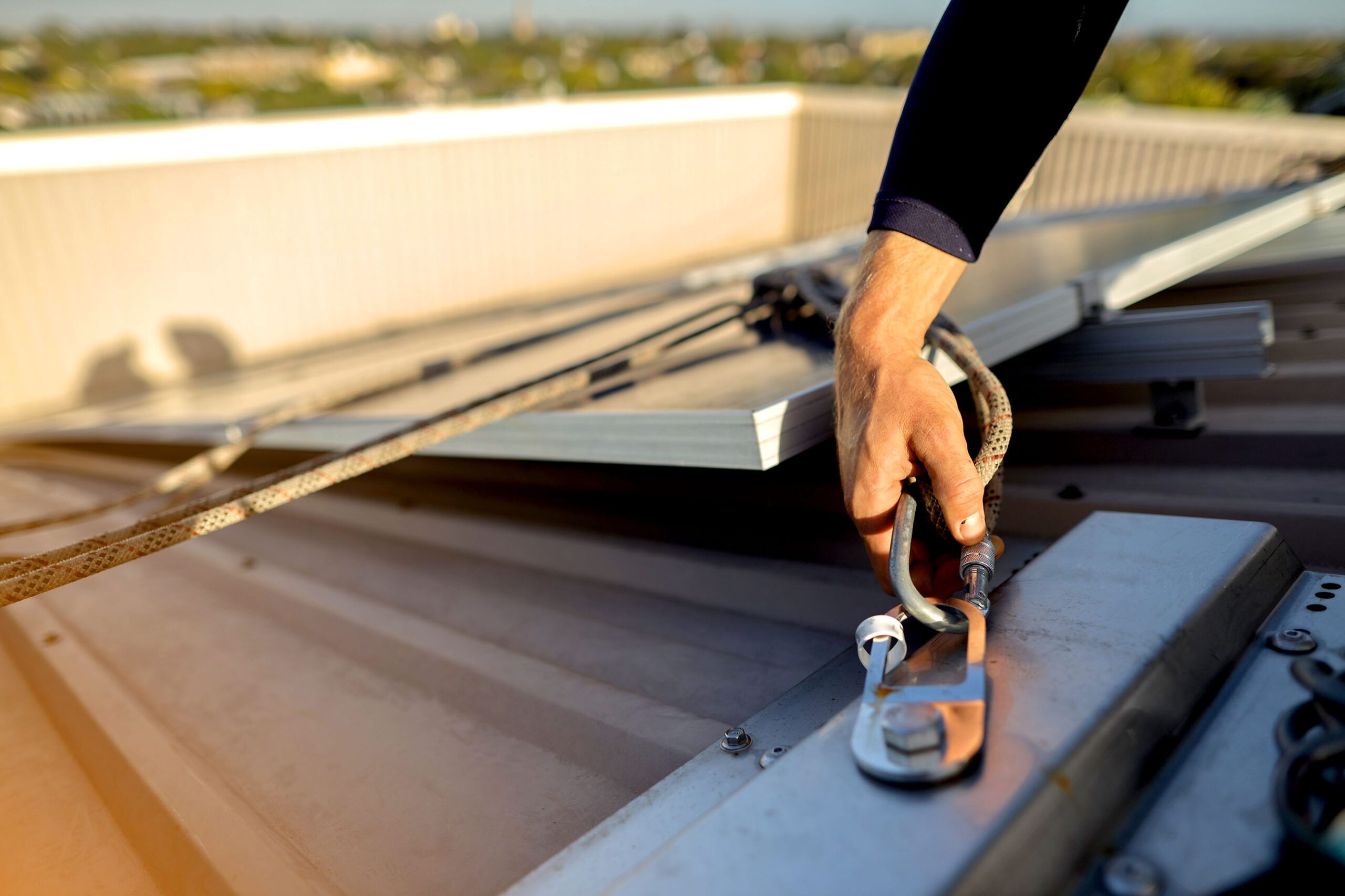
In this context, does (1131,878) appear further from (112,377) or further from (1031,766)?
(112,377)

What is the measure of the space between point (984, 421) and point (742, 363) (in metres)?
0.49

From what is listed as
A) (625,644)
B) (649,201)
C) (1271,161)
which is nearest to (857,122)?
(649,201)

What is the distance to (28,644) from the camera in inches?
56.6

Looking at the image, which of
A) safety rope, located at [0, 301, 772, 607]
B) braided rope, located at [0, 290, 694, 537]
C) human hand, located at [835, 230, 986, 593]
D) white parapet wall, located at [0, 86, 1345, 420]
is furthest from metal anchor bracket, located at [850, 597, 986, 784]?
white parapet wall, located at [0, 86, 1345, 420]

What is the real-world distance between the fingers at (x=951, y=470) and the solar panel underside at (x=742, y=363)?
0.21 m

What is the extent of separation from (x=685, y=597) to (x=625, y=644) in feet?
0.47

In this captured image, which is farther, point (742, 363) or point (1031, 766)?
point (742, 363)

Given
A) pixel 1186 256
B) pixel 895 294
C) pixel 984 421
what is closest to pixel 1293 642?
pixel 984 421

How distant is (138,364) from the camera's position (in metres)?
5.26

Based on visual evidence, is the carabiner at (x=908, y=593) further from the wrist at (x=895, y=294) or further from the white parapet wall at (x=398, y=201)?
the white parapet wall at (x=398, y=201)

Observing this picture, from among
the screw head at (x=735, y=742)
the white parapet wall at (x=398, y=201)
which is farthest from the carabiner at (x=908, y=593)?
the white parapet wall at (x=398, y=201)

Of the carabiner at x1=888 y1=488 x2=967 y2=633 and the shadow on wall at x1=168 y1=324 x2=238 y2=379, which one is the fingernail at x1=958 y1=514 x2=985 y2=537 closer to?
the carabiner at x1=888 y1=488 x2=967 y2=633

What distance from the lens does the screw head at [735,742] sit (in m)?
0.80

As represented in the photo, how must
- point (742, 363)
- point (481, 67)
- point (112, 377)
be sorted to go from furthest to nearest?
point (481, 67) < point (112, 377) < point (742, 363)
